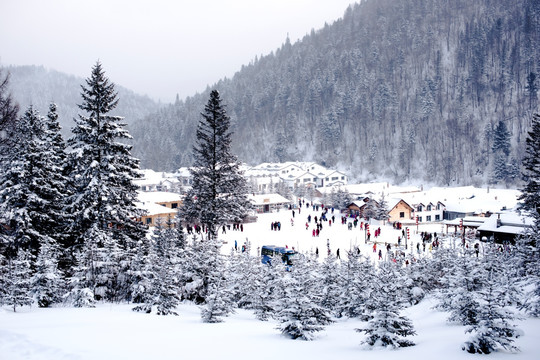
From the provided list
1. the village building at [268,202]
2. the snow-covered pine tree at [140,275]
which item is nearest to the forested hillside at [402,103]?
the village building at [268,202]

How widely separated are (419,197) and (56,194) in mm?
53524

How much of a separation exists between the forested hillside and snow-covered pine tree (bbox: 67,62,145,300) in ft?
322

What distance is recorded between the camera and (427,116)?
5187 inches

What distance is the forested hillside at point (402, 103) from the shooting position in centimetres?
A: 11756

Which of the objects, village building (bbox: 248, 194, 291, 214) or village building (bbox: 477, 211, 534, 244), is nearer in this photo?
village building (bbox: 477, 211, 534, 244)

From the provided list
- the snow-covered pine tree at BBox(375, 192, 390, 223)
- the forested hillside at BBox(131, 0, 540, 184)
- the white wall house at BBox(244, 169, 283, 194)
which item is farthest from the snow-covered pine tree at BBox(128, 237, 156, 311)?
the forested hillside at BBox(131, 0, 540, 184)

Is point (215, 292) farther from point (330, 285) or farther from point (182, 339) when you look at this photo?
point (330, 285)

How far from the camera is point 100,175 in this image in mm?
18688

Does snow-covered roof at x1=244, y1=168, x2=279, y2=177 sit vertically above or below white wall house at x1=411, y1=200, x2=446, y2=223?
above

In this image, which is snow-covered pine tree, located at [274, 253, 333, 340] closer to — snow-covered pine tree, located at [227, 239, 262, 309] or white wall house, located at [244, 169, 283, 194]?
snow-covered pine tree, located at [227, 239, 262, 309]

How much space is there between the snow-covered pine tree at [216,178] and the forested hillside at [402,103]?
90.2 meters

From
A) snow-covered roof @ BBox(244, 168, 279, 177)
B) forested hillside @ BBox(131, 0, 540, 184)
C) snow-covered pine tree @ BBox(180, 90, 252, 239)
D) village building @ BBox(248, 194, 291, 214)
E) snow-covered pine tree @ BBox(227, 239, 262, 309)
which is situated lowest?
snow-covered pine tree @ BBox(227, 239, 262, 309)

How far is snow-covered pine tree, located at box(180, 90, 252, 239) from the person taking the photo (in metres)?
25.2

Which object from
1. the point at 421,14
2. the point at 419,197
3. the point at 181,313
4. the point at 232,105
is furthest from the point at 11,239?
the point at 421,14
